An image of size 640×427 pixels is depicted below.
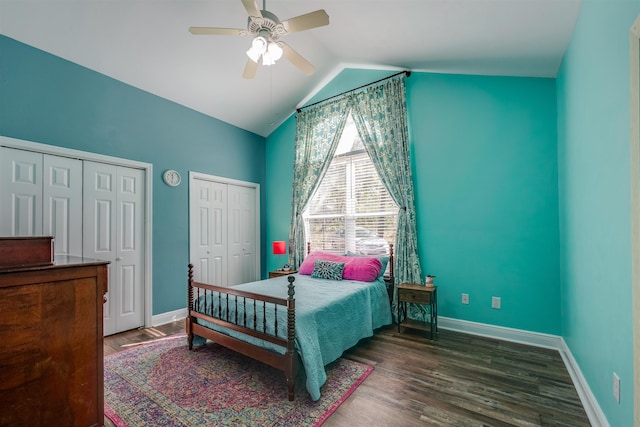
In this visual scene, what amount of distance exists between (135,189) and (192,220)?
33.6 inches

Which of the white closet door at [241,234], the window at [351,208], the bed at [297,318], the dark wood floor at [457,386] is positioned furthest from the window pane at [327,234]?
the dark wood floor at [457,386]

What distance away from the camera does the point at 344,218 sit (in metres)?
4.49

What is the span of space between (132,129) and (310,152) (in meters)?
2.49

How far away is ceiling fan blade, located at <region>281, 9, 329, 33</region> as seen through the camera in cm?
210

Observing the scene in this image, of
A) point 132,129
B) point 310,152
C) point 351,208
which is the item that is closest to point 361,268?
point 351,208

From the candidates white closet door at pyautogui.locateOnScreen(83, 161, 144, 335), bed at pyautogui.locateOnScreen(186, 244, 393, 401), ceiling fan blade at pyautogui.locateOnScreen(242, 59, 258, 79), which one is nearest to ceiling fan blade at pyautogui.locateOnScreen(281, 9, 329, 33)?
ceiling fan blade at pyautogui.locateOnScreen(242, 59, 258, 79)

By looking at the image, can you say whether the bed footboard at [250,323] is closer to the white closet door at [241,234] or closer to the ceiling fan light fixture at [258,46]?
the ceiling fan light fixture at [258,46]

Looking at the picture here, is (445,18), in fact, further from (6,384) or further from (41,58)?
(41,58)

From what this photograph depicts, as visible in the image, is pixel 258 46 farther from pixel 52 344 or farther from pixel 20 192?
pixel 20 192

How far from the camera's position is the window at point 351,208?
4105 millimetres

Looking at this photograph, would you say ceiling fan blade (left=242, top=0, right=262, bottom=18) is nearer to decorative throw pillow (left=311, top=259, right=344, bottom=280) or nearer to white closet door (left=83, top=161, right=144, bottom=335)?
white closet door (left=83, top=161, right=144, bottom=335)

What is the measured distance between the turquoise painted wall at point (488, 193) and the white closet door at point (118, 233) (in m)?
3.64

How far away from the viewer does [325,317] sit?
8.37 ft

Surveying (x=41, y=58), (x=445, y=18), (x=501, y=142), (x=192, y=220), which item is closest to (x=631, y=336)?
(x=501, y=142)
